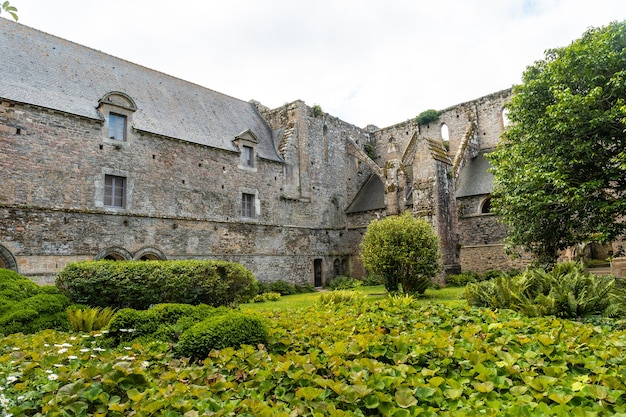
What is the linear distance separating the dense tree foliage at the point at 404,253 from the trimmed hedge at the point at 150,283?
5.00 m

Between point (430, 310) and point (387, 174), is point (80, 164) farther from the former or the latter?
point (387, 174)

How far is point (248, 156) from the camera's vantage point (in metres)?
21.3

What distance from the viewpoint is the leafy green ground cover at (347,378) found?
3072 millimetres

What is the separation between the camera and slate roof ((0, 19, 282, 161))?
49.1 ft

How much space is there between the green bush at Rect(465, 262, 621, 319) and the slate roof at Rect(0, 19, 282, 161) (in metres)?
15.0

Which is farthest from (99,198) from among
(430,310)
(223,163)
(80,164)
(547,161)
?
(547,161)

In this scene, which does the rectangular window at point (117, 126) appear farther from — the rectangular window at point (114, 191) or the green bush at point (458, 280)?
the green bush at point (458, 280)

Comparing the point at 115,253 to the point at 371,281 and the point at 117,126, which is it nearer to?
the point at 117,126

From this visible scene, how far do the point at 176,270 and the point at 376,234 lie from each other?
24.1 feet

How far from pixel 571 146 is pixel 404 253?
19.6 feet

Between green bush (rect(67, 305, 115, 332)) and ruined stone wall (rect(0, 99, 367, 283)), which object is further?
ruined stone wall (rect(0, 99, 367, 283))

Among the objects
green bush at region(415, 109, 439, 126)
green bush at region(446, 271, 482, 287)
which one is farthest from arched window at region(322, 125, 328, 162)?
green bush at region(446, 271, 482, 287)

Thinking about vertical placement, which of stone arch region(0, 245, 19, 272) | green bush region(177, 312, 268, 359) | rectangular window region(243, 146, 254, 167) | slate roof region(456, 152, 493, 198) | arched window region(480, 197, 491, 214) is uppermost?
rectangular window region(243, 146, 254, 167)

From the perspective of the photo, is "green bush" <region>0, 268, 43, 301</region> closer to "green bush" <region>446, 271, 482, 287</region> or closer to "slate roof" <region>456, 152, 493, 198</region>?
"green bush" <region>446, 271, 482, 287</region>
